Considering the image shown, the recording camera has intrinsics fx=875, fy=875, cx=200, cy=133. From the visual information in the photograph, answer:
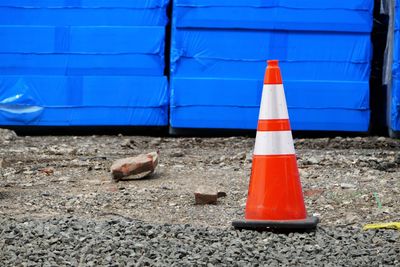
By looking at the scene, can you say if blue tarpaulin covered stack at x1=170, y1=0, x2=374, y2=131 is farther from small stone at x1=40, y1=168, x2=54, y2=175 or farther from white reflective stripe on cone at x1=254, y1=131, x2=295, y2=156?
white reflective stripe on cone at x1=254, y1=131, x2=295, y2=156

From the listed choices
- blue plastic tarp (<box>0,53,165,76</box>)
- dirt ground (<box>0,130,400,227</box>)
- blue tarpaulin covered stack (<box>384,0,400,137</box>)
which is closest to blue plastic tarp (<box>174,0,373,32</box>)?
blue tarpaulin covered stack (<box>384,0,400,137</box>)

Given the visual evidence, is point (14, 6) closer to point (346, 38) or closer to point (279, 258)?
point (346, 38)

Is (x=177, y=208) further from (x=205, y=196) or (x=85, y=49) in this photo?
(x=85, y=49)

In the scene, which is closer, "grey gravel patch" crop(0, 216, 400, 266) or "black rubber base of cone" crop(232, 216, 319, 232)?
"grey gravel patch" crop(0, 216, 400, 266)

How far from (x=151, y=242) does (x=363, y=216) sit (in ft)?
4.93

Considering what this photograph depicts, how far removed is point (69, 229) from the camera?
446 centimetres

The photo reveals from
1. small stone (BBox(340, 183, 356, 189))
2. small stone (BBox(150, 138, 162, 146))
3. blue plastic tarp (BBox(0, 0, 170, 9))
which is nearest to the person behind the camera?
small stone (BBox(340, 183, 356, 189))

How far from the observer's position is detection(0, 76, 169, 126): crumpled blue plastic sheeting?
10.2 meters

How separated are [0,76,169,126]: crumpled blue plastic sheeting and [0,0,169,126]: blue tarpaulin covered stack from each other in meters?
0.01

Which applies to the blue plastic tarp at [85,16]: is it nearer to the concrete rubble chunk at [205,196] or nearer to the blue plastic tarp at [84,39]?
the blue plastic tarp at [84,39]

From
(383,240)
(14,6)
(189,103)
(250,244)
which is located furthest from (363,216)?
(14,6)

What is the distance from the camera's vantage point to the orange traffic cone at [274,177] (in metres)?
4.54

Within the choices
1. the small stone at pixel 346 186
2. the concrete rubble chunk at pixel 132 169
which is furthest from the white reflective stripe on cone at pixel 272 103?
the concrete rubble chunk at pixel 132 169

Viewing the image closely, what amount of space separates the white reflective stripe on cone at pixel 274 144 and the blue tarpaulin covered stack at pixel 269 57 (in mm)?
5424
